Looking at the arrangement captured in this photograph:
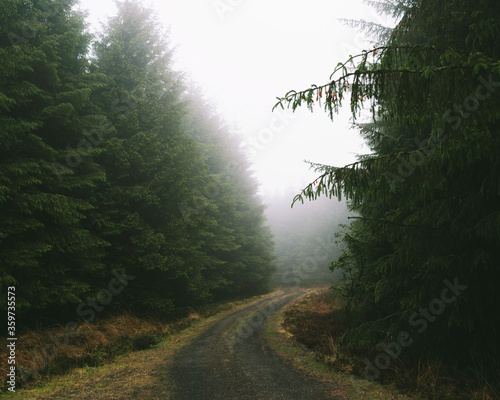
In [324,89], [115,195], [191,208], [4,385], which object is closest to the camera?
[324,89]

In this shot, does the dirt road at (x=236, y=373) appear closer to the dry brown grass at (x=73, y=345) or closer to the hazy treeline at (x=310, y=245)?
the dry brown grass at (x=73, y=345)

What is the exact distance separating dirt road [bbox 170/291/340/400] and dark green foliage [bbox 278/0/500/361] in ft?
A: 6.08

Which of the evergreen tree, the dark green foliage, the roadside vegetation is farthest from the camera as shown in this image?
the evergreen tree

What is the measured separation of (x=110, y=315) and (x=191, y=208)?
543cm

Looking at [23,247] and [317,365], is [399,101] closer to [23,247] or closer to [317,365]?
[317,365]

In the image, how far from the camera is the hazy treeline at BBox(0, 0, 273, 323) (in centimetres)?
738

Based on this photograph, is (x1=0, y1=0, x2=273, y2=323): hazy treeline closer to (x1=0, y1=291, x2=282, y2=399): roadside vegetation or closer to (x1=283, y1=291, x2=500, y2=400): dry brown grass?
(x1=0, y1=291, x2=282, y2=399): roadside vegetation

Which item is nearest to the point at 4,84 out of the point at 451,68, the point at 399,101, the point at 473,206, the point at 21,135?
the point at 21,135

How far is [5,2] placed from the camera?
771 centimetres

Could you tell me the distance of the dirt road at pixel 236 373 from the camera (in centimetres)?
556

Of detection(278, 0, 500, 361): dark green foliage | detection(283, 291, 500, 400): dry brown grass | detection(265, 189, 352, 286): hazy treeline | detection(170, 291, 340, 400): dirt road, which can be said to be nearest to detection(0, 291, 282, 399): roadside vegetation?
detection(170, 291, 340, 400): dirt road

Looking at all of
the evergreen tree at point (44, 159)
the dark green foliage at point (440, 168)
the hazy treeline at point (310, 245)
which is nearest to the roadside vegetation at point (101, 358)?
the evergreen tree at point (44, 159)

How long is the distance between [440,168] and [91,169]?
10.5 meters

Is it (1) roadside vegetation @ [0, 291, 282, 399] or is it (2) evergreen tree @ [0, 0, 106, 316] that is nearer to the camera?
(1) roadside vegetation @ [0, 291, 282, 399]
